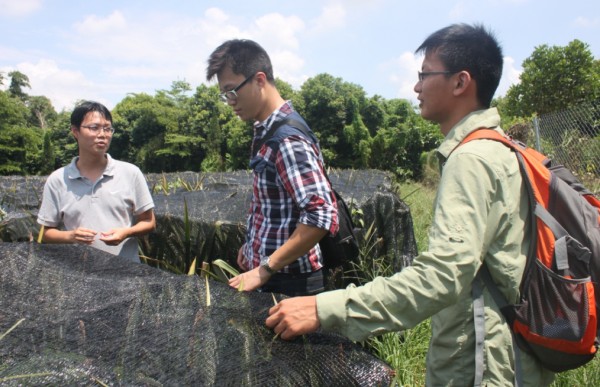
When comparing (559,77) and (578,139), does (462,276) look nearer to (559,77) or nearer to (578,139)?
(578,139)

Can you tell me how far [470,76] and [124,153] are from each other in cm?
3858

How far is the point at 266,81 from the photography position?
198 centimetres

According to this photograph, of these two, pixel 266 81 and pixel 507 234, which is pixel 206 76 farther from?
pixel 507 234

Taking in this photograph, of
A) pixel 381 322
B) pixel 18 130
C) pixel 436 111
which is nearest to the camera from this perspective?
pixel 381 322

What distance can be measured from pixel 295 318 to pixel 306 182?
638 mm

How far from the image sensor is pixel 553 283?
45.9 inches

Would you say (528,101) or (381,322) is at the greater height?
(528,101)

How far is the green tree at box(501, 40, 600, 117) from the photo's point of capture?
48.2ft

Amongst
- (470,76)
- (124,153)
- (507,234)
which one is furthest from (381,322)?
(124,153)

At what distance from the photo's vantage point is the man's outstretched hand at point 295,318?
1.20 metres

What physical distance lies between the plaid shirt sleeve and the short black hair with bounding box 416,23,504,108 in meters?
0.60

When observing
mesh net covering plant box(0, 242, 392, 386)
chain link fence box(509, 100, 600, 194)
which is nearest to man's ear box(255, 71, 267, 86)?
mesh net covering plant box(0, 242, 392, 386)

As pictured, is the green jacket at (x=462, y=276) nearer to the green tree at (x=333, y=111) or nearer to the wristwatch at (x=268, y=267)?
the wristwatch at (x=268, y=267)

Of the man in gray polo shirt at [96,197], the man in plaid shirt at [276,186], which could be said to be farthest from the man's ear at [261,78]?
the man in gray polo shirt at [96,197]
